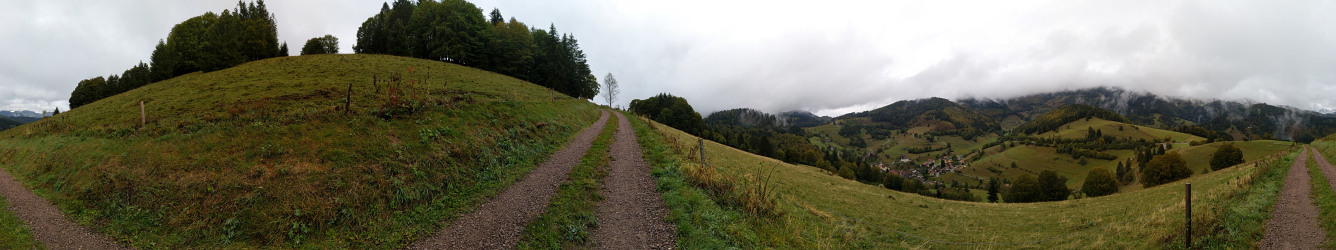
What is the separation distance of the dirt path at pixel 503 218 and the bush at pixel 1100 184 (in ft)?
223

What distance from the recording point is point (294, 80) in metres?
29.8

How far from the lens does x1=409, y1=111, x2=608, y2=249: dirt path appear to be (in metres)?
7.04

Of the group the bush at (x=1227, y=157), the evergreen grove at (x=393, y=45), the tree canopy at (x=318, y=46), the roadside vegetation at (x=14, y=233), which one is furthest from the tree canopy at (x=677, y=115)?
the bush at (x=1227, y=157)

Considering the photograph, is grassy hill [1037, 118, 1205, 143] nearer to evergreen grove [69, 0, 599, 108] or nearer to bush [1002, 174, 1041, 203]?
bush [1002, 174, 1041, 203]

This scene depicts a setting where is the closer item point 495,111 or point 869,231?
point 869,231

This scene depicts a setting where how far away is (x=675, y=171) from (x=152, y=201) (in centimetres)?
1254

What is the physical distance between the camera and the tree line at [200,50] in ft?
137

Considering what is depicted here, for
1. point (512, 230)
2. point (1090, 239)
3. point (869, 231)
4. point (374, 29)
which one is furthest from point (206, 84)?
point (1090, 239)

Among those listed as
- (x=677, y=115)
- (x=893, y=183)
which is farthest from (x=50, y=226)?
(x=893, y=183)

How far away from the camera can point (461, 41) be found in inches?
2025

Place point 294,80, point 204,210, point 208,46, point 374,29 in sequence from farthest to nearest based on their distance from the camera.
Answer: point 374,29, point 208,46, point 294,80, point 204,210

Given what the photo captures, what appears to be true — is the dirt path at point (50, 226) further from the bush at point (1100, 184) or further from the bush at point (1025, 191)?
the bush at point (1100, 184)

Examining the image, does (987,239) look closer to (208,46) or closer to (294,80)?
(294,80)

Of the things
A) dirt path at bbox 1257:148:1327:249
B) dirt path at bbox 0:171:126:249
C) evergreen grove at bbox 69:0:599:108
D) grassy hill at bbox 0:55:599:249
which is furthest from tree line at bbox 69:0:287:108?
dirt path at bbox 1257:148:1327:249
